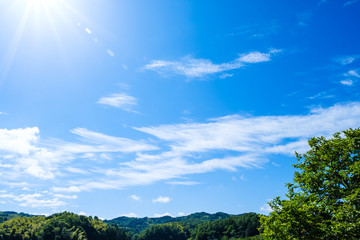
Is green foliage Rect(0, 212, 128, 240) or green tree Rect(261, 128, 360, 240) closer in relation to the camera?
green tree Rect(261, 128, 360, 240)

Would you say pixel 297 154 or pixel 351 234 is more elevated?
pixel 297 154

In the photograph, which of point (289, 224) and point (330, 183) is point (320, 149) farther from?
point (289, 224)

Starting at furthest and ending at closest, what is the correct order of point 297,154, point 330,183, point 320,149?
point 297,154 < point 320,149 < point 330,183

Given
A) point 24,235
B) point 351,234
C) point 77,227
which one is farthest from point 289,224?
point 77,227

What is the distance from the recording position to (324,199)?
25.4 meters

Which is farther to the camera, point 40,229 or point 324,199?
point 40,229

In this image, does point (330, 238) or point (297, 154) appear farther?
point (297, 154)

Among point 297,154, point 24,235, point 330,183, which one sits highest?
point 297,154

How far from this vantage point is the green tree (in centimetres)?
2166

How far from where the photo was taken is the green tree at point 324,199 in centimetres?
2166

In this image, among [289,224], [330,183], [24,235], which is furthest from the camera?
[24,235]

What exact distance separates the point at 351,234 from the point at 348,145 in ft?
29.5

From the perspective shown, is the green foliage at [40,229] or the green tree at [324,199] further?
the green foliage at [40,229]

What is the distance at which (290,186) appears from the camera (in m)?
28.8
